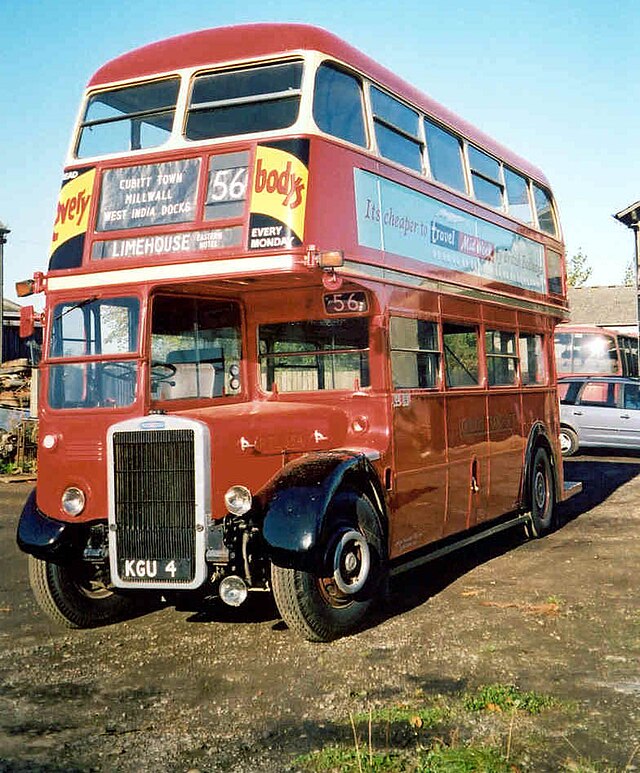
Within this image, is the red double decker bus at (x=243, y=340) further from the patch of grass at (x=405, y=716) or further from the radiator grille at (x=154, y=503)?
the patch of grass at (x=405, y=716)

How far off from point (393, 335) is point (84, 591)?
3.00 metres

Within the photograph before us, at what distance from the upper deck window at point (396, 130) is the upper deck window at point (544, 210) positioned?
142 inches

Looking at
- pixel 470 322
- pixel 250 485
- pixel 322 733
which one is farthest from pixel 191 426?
pixel 470 322

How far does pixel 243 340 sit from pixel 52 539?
7.47 feet

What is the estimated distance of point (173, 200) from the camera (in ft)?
22.4

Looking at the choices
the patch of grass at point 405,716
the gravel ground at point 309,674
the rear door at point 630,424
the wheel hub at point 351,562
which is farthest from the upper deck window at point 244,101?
the rear door at point 630,424

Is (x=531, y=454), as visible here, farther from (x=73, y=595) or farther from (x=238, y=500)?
(x=73, y=595)

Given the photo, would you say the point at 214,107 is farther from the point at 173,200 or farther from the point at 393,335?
the point at 393,335

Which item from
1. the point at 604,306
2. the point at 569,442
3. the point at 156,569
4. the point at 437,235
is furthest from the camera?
the point at 604,306

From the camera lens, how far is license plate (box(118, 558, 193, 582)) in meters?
6.26

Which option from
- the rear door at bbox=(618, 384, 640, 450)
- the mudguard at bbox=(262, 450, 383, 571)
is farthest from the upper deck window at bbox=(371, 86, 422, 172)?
the rear door at bbox=(618, 384, 640, 450)

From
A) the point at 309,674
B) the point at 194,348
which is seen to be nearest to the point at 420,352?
the point at 194,348

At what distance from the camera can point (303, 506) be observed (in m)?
6.13

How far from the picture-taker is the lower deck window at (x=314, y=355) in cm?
757
